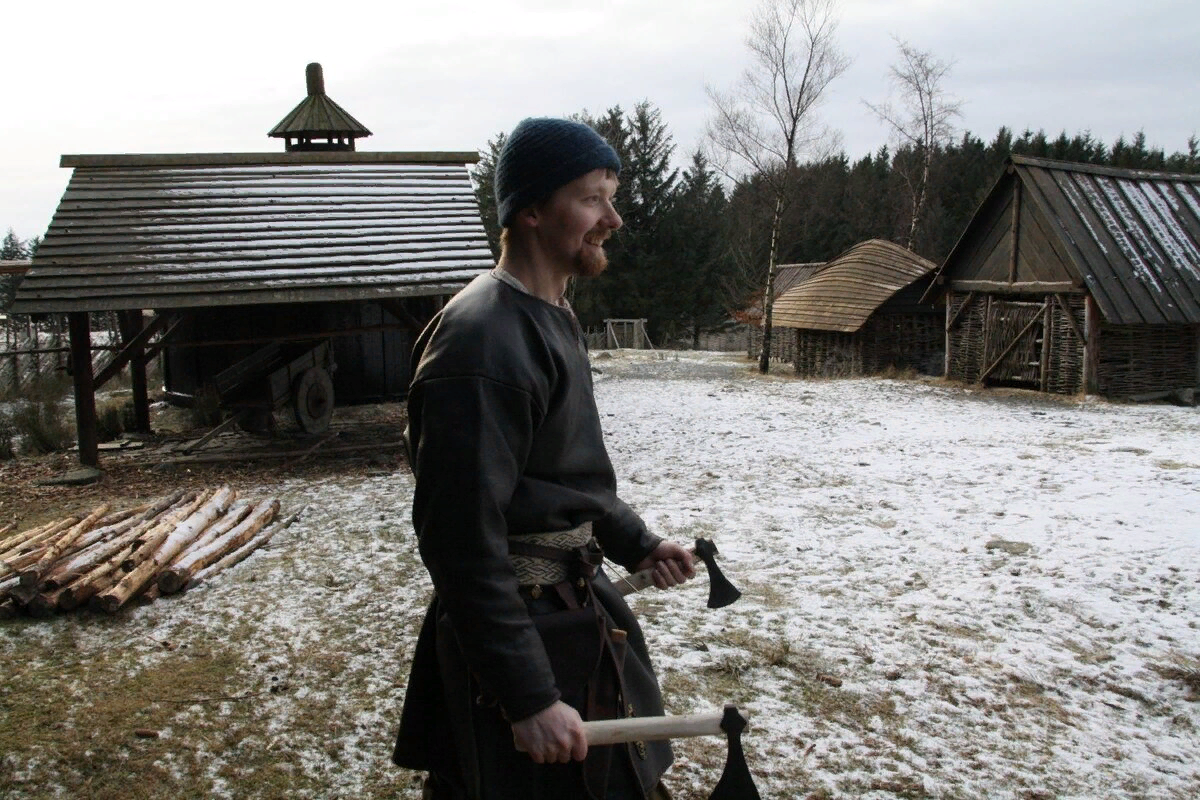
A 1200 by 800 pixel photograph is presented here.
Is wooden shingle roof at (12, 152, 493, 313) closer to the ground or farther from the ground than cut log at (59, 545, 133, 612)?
farther from the ground

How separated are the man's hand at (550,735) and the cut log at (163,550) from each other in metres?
4.75

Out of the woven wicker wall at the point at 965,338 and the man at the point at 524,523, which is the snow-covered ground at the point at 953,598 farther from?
the woven wicker wall at the point at 965,338

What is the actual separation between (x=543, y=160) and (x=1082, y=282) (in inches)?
629

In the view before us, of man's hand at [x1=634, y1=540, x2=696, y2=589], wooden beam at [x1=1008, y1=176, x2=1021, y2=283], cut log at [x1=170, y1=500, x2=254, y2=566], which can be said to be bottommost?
cut log at [x1=170, y1=500, x2=254, y2=566]

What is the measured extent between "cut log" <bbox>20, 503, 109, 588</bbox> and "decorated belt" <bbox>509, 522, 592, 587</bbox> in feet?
16.2

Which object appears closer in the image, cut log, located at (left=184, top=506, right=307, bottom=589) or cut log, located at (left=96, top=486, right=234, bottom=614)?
cut log, located at (left=96, top=486, right=234, bottom=614)

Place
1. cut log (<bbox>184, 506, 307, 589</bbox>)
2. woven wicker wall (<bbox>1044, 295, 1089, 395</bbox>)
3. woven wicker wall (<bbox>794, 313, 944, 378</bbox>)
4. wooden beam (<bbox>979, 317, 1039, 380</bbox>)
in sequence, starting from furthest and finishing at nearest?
1. woven wicker wall (<bbox>794, 313, 944, 378</bbox>)
2. wooden beam (<bbox>979, 317, 1039, 380</bbox>)
3. woven wicker wall (<bbox>1044, 295, 1089, 395</bbox>)
4. cut log (<bbox>184, 506, 307, 589</bbox>)

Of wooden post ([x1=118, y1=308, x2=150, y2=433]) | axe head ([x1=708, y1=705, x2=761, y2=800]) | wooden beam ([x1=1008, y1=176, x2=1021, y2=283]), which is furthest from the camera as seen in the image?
wooden beam ([x1=1008, y1=176, x2=1021, y2=283])

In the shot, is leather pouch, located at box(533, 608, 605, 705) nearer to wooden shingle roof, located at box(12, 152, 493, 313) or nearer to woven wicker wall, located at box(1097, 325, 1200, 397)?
wooden shingle roof, located at box(12, 152, 493, 313)

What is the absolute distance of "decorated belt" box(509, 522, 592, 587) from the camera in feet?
6.07

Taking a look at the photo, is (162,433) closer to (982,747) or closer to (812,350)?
(982,747)

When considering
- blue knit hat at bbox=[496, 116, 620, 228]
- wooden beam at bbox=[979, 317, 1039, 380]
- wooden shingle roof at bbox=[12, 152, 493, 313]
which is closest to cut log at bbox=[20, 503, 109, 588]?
wooden shingle roof at bbox=[12, 152, 493, 313]

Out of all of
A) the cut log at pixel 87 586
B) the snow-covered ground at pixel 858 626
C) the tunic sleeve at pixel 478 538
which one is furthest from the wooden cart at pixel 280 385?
the tunic sleeve at pixel 478 538

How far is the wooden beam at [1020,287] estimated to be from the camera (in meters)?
15.7
